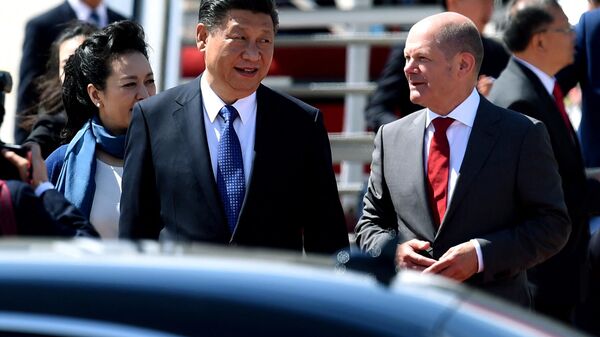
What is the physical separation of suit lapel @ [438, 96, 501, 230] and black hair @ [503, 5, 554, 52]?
134cm

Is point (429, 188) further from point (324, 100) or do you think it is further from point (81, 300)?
point (324, 100)

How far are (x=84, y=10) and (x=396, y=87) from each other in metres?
2.17

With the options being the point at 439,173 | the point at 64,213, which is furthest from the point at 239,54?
the point at 64,213

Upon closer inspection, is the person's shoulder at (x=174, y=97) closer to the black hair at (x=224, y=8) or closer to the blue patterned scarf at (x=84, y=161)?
the black hair at (x=224, y=8)

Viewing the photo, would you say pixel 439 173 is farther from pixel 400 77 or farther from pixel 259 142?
pixel 400 77

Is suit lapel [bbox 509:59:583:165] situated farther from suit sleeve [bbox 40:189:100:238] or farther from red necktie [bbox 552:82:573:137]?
suit sleeve [bbox 40:189:100:238]

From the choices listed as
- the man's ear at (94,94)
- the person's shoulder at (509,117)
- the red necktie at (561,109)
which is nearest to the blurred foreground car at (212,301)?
the person's shoulder at (509,117)

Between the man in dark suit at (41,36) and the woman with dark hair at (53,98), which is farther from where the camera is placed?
the man in dark suit at (41,36)

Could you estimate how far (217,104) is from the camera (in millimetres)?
5059

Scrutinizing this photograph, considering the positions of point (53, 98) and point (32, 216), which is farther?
point (53, 98)

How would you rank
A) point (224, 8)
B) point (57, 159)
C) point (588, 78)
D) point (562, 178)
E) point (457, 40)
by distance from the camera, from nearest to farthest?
point (224, 8) → point (457, 40) → point (57, 159) → point (562, 178) → point (588, 78)

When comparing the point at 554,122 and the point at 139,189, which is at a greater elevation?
the point at 554,122

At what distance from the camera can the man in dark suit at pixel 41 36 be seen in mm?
7570

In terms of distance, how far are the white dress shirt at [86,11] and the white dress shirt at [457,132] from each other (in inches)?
136
